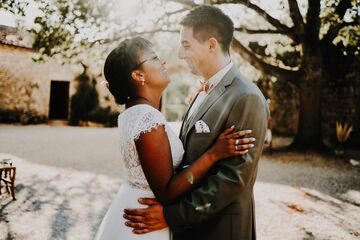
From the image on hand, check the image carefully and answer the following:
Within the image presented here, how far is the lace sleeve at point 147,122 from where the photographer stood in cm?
194

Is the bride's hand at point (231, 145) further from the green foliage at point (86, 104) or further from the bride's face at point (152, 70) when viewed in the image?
the green foliage at point (86, 104)

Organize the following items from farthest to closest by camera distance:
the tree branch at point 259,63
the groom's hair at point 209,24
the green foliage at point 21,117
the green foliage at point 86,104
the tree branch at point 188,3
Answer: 1. the green foliage at point 86,104
2. the green foliage at point 21,117
3. the tree branch at point 259,63
4. the tree branch at point 188,3
5. the groom's hair at point 209,24

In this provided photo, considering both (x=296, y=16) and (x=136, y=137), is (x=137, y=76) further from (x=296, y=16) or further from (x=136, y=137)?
(x=296, y=16)

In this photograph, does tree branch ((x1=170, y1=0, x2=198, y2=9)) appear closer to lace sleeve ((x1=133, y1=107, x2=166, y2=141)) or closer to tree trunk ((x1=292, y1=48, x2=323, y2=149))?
tree trunk ((x1=292, y1=48, x2=323, y2=149))

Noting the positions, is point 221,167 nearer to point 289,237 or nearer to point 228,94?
point 228,94

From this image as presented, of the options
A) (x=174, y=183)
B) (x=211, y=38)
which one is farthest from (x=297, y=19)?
(x=174, y=183)

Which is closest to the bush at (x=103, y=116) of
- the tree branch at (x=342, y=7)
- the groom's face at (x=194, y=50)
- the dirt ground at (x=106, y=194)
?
the dirt ground at (x=106, y=194)

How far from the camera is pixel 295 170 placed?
10.3 meters

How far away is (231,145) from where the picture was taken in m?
1.87

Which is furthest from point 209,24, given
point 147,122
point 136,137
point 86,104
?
point 86,104

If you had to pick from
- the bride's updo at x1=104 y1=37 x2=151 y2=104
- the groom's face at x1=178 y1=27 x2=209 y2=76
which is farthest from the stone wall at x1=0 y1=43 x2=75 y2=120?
the bride's updo at x1=104 y1=37 x2=151 y2=104

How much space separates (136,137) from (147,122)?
0.34 feet

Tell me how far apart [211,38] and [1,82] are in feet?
62.4

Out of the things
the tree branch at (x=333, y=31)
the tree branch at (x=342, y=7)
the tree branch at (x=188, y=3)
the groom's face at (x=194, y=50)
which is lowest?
the groom's face at (x=194, y=50)
